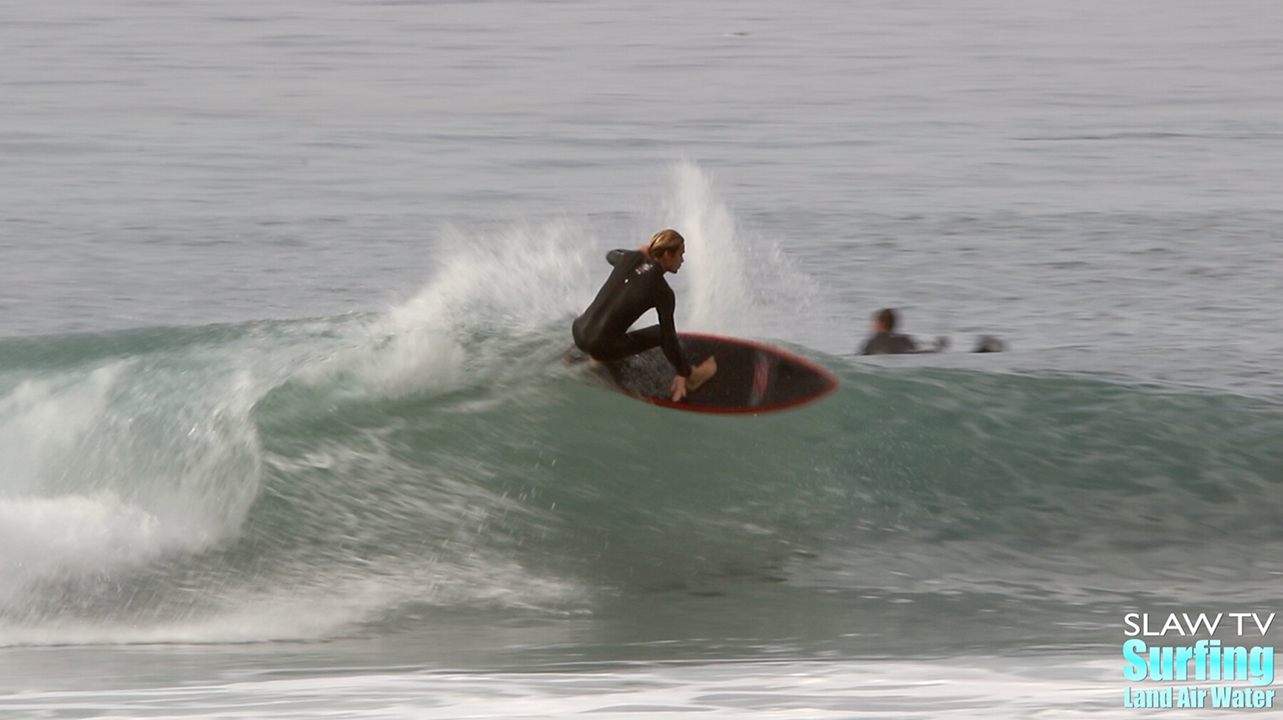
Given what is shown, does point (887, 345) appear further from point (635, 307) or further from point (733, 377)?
point (635, 307)

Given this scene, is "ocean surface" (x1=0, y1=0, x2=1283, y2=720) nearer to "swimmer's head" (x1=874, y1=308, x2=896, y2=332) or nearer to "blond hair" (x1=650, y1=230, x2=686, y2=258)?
"swimmer's head" (x1=874, y1=308, x2=896, y2=332)

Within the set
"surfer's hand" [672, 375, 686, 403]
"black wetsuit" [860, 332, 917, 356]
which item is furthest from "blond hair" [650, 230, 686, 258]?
"black wetsuit" [860, 332, 917, 356]

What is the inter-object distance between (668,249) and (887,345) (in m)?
4.27

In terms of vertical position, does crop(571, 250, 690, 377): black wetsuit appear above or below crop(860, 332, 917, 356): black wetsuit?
below

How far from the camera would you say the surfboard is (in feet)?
28.8

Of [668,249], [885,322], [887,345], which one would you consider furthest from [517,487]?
[885,322]

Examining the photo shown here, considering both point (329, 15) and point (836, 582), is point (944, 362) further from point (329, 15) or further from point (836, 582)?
point (329, 15)

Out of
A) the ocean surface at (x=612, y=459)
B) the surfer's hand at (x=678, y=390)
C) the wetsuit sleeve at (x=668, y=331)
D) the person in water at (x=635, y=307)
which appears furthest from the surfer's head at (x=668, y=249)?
the ocean surface at (x=612, y=459)

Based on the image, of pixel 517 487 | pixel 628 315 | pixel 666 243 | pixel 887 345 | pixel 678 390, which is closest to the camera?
pixel 666 243

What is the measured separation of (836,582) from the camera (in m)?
7.72

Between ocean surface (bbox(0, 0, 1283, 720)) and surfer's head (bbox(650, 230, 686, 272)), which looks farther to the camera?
surfer's head (bbox(650, 230, 686, 272))

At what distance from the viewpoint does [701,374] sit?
348 inches

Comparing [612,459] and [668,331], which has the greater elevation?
[668,331]

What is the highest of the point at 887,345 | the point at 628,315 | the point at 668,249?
the point at 887,345
